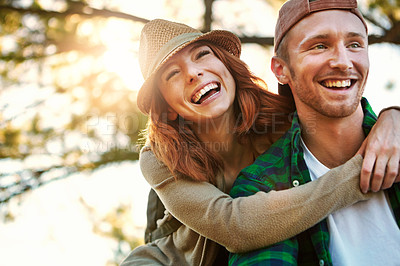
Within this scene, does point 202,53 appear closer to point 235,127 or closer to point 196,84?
point 196,84

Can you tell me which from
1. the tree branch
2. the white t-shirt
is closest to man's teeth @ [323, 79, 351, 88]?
the white t-shirt

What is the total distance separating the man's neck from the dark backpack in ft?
3.64

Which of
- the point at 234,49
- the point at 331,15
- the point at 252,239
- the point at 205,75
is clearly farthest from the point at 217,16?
the point at 252,239

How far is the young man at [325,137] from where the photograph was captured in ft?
6.79

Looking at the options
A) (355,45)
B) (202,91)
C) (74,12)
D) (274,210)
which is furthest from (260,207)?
(74,12)

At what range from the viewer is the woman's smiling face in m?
2.61

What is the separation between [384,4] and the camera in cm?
406

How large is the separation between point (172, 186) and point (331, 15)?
1.25 m

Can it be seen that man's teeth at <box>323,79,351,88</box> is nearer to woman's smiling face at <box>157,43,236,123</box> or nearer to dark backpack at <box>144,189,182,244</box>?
woman's smiling face at <box>157,43,236,123</box>

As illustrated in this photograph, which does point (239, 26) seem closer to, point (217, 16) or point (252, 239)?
point (217, 16)

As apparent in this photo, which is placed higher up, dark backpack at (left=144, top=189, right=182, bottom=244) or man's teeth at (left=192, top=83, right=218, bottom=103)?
man's teeth at (left=192, top=83, right=218, bottom=103)

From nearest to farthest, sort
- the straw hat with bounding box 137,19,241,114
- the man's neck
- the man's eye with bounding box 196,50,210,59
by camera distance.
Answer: the man's neck < the straw hat with bounding box 137,19,241,114 < the man's eye with bounding box 196,50,210,59

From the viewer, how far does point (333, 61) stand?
2.20m

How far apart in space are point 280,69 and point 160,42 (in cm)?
75
